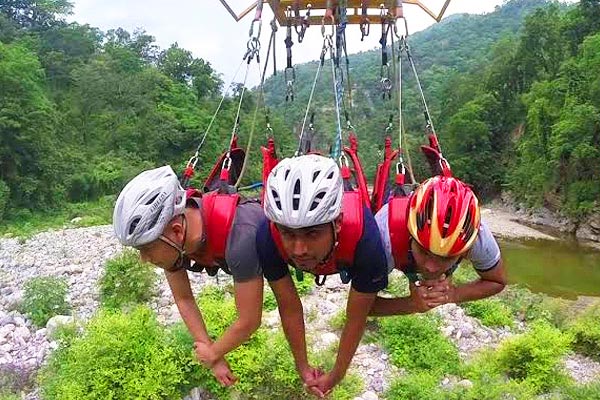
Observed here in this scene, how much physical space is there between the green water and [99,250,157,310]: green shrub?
→ 10260 millimetres

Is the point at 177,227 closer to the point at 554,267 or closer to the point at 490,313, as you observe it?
the point at 490,313

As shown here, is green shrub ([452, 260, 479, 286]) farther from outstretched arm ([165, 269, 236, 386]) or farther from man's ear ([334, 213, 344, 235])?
man's ear ([334, 213, 344, 235])

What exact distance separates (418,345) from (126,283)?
4.45 metres

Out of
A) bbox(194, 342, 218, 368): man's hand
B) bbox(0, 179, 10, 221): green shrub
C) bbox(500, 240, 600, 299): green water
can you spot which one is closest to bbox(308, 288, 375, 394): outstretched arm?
bbox(194, 342, 218, 368): man's hand

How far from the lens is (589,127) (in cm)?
2705

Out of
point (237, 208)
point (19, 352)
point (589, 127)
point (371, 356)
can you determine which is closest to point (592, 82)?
point (589, 127)

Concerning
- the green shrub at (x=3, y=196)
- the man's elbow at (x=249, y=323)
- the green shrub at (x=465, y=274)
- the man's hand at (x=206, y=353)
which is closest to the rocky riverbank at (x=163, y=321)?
the green shrub at (x=465, y=274)

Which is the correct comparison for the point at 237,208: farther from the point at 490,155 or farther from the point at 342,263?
the point at 490,155

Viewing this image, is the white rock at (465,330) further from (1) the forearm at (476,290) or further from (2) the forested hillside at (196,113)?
(2) the forested hillside at (196,113)

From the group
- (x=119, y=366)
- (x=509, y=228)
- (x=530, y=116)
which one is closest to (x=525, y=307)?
(x=119, y=366)

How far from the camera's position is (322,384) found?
119 inches

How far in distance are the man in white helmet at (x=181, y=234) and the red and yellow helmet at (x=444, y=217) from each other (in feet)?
2.26

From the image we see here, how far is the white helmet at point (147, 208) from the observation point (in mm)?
2461

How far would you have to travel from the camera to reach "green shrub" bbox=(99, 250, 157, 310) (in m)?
8.96
